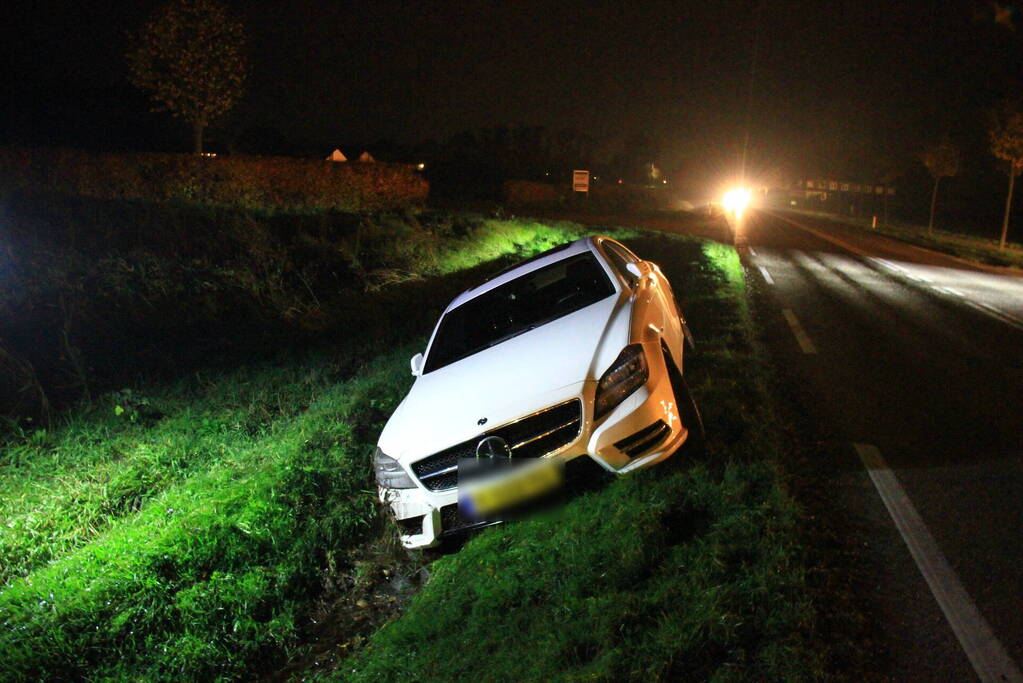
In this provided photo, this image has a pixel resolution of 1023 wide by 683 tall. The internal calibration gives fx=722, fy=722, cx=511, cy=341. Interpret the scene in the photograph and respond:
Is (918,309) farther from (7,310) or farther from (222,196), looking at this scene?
(222,196)

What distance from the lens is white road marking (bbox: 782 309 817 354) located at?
883 cm

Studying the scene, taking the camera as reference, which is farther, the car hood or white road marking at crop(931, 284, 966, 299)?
white road marking at crop(931, 284, 966, 299)

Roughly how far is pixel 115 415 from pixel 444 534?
4704mm

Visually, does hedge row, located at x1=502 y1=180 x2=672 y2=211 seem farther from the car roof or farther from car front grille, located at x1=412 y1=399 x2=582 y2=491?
car front grille, located at x1=412 y1=399 x2=582 y2=491

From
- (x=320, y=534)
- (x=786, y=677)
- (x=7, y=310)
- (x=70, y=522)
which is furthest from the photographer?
(x=7, y=310)

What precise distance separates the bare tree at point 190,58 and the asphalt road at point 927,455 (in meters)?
21.3

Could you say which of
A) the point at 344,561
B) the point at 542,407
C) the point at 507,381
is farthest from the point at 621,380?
the point at 344,561

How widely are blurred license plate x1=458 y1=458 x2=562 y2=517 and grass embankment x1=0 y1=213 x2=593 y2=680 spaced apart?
120 centimetres

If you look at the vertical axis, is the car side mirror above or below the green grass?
above

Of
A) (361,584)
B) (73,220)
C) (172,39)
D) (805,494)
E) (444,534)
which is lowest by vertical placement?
(361,584)

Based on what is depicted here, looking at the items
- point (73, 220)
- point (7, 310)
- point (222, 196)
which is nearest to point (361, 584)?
point (7, 310)

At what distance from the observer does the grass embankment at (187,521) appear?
13.3 feet

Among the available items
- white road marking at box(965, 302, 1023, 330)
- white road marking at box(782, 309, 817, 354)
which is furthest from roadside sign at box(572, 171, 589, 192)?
white road marking at box(965, 302, 1023, 330)

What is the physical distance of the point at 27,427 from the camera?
722 centimetres
